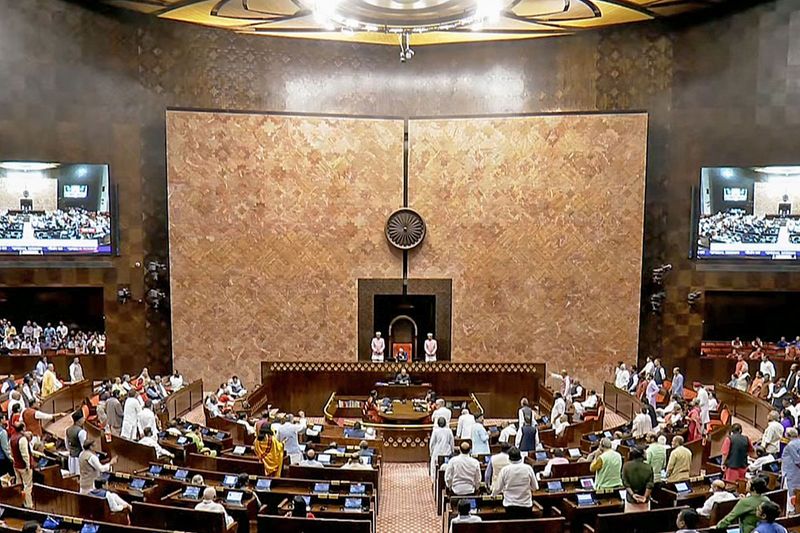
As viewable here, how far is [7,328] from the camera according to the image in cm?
1919

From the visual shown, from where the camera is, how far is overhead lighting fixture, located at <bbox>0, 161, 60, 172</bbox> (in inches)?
690

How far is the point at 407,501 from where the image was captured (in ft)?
34.2

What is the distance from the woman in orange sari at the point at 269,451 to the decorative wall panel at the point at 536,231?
399 inches

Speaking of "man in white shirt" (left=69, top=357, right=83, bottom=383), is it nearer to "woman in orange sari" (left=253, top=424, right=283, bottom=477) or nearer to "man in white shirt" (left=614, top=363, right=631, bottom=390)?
"woman in orange sari" (left=253, top=424, right=283, bottom=477)

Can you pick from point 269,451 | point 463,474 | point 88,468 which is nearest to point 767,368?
point 463,474

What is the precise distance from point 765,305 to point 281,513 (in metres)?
17.6

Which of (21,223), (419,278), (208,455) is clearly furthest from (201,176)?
(208,455)

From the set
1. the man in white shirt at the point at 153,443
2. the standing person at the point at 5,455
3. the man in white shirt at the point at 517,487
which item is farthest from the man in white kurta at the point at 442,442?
the standing person at the point at 5,455

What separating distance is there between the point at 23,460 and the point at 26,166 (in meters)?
10.8

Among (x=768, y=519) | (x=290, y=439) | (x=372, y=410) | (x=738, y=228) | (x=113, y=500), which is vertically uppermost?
(x=738, y=228)

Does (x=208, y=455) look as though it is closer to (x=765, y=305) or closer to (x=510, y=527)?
(x=510, y=527)

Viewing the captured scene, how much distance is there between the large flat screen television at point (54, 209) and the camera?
17.7 m

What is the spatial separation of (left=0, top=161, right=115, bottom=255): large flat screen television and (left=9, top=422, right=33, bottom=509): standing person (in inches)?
372

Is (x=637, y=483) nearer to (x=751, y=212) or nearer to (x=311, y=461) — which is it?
(x=311, y=461)
